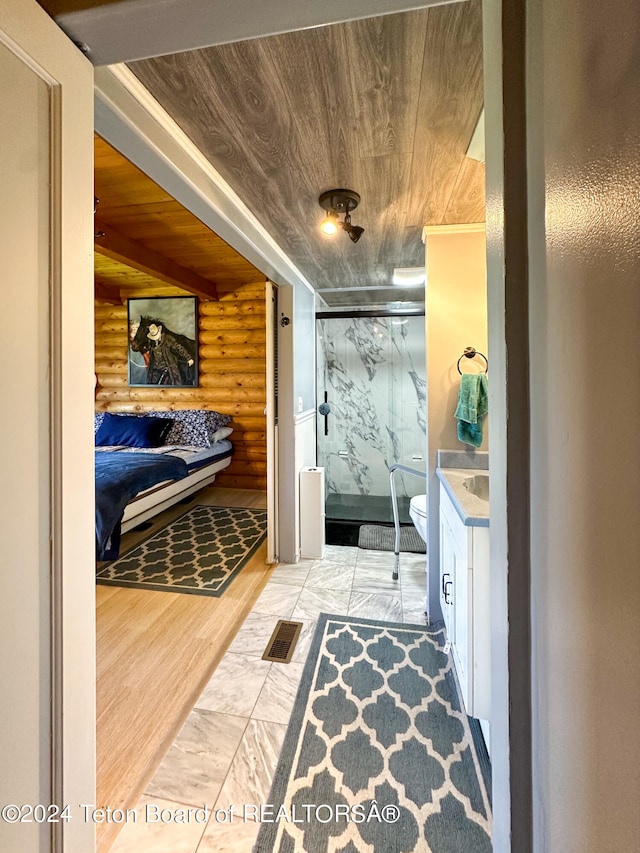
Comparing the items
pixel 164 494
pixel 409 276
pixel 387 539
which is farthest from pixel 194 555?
pixel 409 276

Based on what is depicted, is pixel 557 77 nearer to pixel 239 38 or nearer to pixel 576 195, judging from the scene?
pixel 576 195

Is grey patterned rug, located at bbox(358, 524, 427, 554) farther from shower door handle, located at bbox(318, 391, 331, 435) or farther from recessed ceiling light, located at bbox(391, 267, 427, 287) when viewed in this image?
recessed ceiling light, located at bbox(391, 267, 427, 287)

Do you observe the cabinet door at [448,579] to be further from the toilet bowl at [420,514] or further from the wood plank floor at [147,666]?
the wood plank floor at [147,666]

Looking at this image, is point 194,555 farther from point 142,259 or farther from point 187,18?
point 187,18

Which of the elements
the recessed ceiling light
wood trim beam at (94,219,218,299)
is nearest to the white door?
wood trim beam at (94,219,218,299)

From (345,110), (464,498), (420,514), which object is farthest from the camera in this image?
(420,514)

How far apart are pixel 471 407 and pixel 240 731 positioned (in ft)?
5.97

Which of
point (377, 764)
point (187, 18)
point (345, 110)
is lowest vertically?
point (377, 764)

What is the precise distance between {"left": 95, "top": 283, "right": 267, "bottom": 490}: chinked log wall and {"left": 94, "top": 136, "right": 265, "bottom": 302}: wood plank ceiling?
25cm

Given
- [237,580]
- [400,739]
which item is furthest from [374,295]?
[400,739]

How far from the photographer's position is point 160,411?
496 centimetres

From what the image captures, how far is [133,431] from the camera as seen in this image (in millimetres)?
4387

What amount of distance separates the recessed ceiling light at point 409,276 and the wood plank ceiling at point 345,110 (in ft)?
2.81

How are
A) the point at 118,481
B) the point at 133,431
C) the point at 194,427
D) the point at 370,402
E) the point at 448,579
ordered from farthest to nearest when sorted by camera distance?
1. the point at 194,427
2. the point at 133,431
3. the point at 370,402
4. the point at 118,481
5. the point at 448,579
